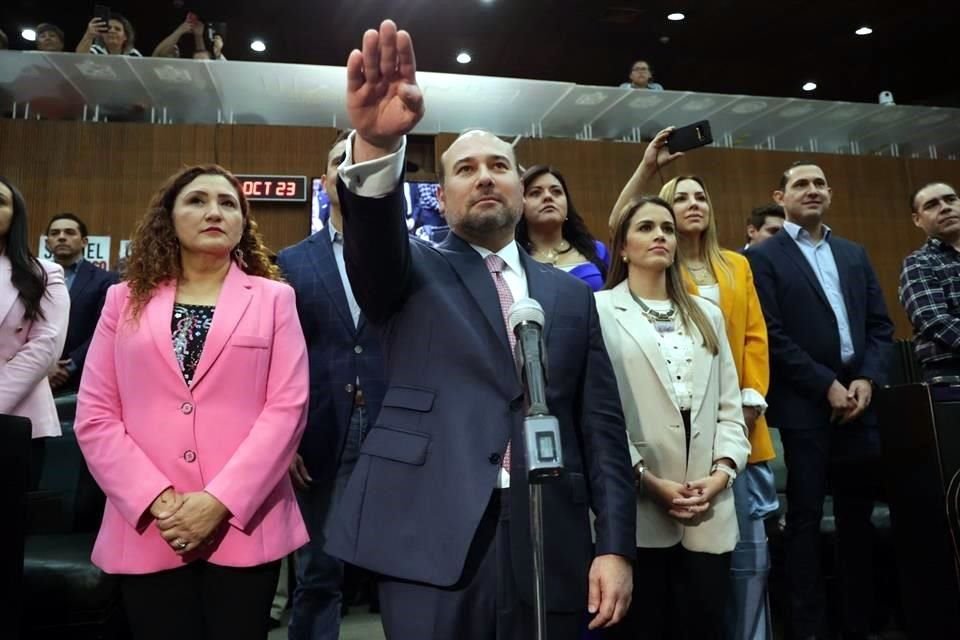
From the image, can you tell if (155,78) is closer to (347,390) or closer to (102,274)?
(102,274)

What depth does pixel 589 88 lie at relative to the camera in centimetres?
648

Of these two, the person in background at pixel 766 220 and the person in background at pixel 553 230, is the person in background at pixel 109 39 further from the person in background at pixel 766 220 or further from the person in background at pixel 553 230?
the person in background at pixel 766 220

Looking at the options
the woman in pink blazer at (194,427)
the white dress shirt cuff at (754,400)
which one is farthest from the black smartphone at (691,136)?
the woman in pink blazer at (194,427)

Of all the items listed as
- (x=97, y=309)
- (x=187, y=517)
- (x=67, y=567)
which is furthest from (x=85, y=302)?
(x=187, y=517)

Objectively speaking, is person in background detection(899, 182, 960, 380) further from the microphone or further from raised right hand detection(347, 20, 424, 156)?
raised right hand detection(347, 20, 424, 156)

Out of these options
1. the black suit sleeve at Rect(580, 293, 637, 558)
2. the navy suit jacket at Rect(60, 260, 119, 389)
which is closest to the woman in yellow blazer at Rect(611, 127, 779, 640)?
the black suit sleeve at Rect(580, 293, 637, 558)

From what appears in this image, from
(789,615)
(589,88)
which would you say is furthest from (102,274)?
(589,88)

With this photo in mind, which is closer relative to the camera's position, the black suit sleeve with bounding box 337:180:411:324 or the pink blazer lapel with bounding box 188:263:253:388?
the black suit sleeve with bounding box 337:180:411:324

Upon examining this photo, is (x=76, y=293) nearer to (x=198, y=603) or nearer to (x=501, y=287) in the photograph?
(x=198, y=603)

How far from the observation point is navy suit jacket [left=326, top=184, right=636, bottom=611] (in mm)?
1174

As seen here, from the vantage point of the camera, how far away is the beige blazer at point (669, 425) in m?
1.90

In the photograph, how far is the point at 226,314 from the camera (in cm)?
171

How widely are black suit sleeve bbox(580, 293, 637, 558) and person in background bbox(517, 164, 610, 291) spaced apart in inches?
42.6

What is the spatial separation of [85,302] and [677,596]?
314cm
